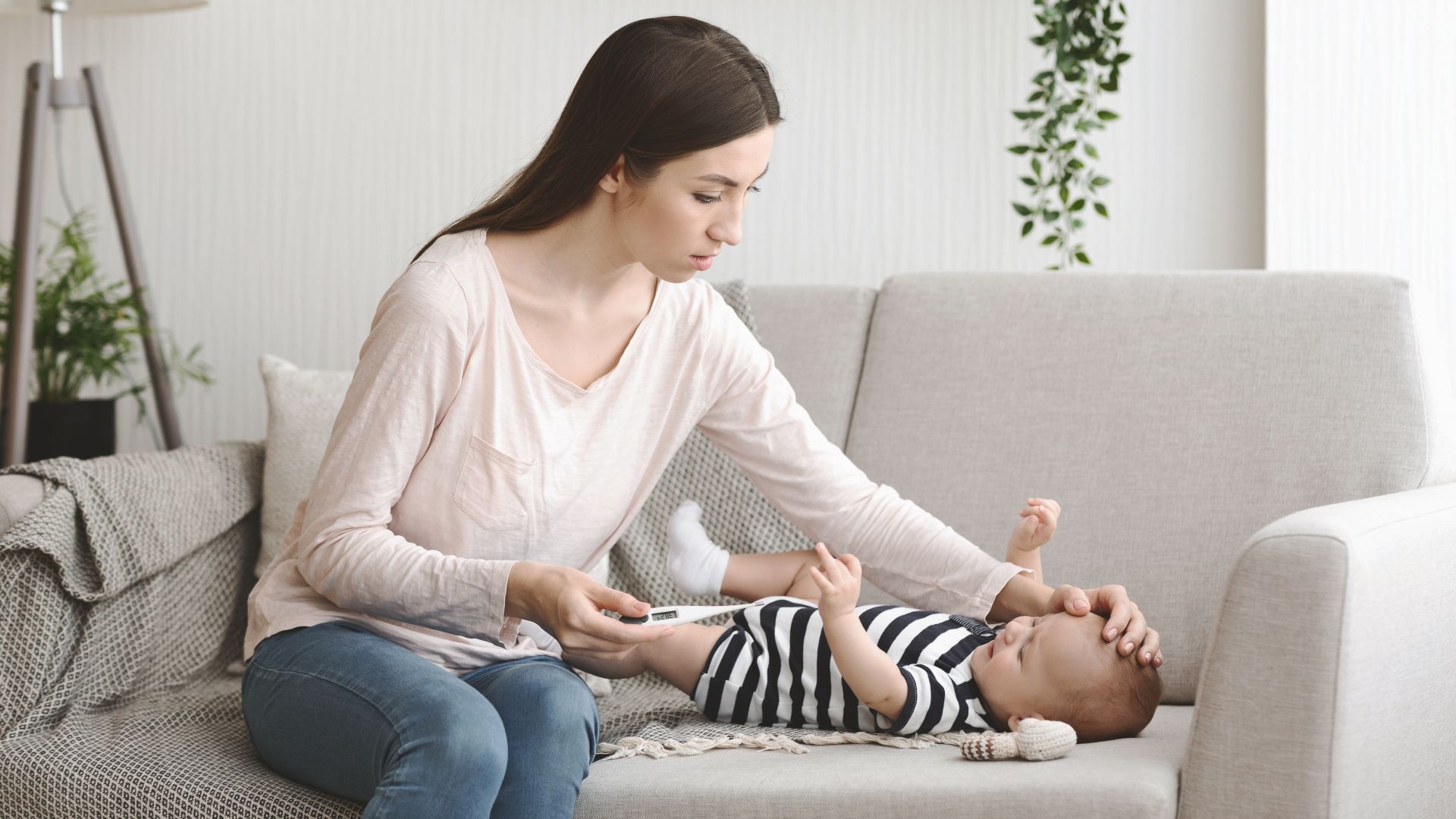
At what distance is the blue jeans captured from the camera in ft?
3.54

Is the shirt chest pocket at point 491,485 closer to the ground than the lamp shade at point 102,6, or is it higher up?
closer to the ground

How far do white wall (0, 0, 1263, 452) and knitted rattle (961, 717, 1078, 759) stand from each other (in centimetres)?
123

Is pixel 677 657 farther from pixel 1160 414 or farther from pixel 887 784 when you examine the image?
pixel 1160 414

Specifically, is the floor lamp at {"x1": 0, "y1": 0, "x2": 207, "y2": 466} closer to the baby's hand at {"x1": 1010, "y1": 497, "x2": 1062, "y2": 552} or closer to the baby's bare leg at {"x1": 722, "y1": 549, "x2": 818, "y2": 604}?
the baby's bare leg at {"x1": 722, "y1": 549, "x2": 818, "y2": 604}

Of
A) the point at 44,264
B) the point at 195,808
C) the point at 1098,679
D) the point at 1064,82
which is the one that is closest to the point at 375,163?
the point at 44,264

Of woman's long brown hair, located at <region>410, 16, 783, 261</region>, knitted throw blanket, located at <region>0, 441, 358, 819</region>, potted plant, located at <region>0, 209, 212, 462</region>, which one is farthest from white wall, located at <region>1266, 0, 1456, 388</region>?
potted plant, located at <region>0, 209, 212, 462</region>

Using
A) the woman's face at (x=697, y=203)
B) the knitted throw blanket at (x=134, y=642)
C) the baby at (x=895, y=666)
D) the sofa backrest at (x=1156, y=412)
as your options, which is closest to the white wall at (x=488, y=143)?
the sofa backrest at (x=1156, y=412)

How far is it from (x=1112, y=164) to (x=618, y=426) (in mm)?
1219

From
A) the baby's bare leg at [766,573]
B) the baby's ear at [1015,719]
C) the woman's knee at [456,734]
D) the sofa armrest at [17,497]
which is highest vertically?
the sofa armrest at [17,497]

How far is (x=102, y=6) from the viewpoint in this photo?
7.36 feet

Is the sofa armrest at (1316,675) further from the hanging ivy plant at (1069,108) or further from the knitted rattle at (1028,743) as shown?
the hanging ivy plant at (1069,108)

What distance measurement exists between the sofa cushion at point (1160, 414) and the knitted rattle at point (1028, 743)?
1.45 ft

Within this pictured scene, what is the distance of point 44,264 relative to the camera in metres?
2.60

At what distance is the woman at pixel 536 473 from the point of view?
46.3 inches
